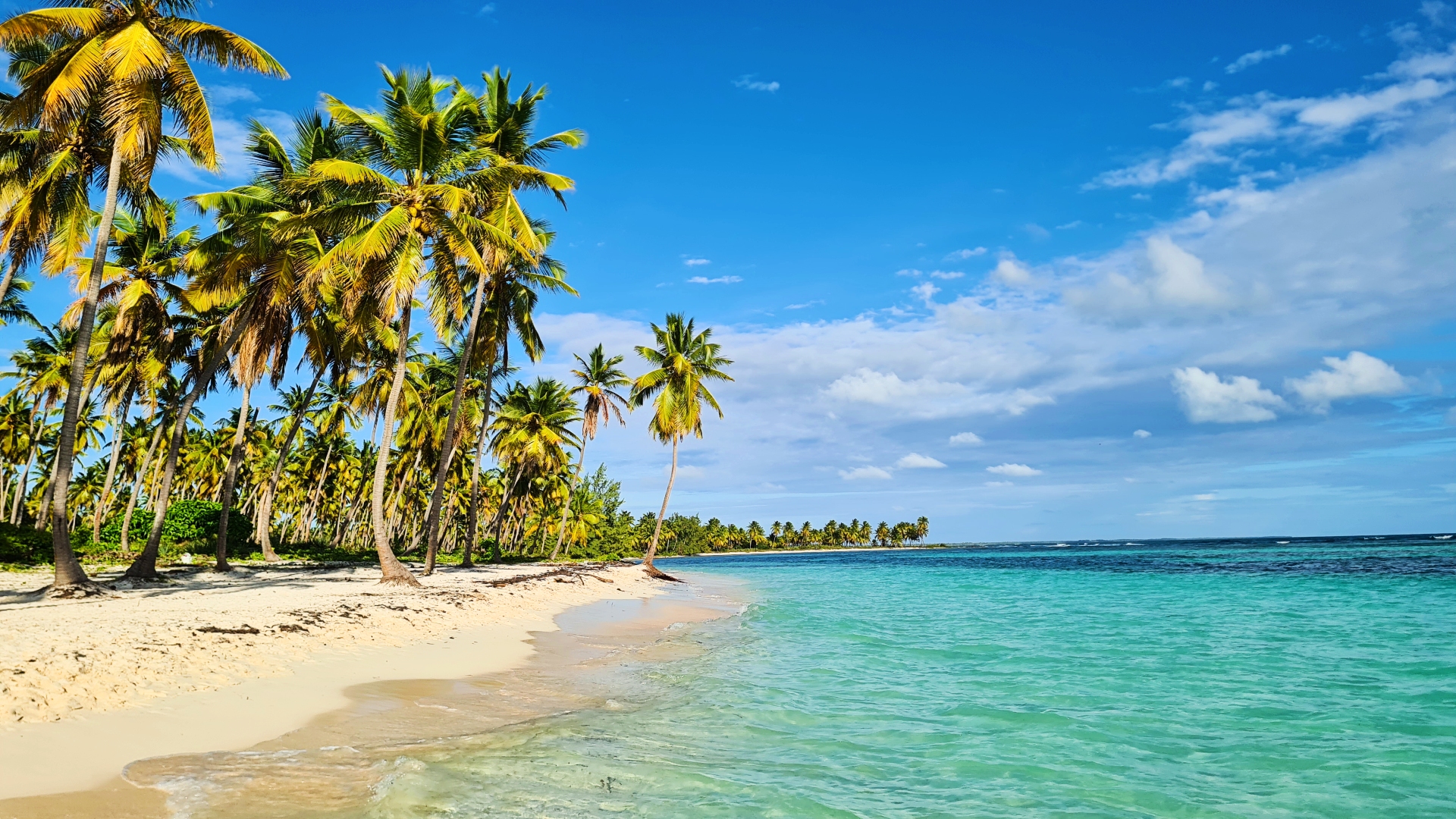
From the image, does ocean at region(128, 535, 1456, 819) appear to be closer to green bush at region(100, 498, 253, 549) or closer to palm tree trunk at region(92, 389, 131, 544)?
green bush at region(100, 498, 253, 549)

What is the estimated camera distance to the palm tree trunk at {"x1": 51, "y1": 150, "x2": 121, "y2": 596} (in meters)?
11.9

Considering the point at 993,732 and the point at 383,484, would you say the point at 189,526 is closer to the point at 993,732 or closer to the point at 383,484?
the point at 383,484

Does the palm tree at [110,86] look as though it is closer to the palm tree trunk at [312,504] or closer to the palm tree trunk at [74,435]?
the palm tree trunk at [74,435]

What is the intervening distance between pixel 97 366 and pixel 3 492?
106 ft

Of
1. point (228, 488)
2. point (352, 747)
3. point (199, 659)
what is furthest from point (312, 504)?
point (352, 747)

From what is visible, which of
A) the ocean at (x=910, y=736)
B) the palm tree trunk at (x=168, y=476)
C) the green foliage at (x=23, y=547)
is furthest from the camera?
the green foliage at (x=23, y=547)

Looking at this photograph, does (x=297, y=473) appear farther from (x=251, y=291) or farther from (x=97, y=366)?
(x=251, y=291)

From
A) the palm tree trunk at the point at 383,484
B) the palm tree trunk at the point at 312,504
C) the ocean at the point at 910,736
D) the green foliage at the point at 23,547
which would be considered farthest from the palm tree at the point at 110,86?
the palm tree trunk at the point at 312,504

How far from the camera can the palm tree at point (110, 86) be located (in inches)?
477

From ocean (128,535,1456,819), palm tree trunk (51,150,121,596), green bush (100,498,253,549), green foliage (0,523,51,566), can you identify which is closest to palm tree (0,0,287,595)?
palm tree trunk (51,150,121,596)

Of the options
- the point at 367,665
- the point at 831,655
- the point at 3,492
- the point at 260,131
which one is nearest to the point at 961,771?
the point at 831,655

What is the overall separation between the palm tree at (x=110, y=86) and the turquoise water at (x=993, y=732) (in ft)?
34.3

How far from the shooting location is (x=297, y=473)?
56.8 metres

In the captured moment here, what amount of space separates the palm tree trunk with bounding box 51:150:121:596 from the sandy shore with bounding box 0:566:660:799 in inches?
23.2
